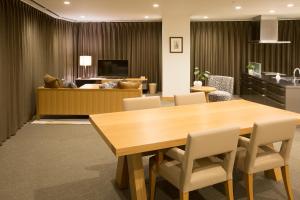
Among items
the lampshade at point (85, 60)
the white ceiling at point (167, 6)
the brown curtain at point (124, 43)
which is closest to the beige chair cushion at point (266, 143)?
the white ceiling at point (167, 6)

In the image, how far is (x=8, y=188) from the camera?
335 centimetres

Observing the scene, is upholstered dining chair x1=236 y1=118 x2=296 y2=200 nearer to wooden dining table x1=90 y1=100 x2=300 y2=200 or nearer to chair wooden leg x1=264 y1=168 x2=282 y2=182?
wooden dining table x1=90 y1=100 x2=300 y2=200

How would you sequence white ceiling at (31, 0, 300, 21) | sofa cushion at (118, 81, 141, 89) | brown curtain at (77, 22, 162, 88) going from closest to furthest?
sofa cushion at (118, 81, 141, 89), white ceiling at (31, 0, 300, 21), brown curtain at (77, 22, 162, 88)

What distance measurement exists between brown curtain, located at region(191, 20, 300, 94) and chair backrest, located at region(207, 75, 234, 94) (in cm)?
221

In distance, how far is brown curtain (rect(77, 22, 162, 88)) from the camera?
10.4 m

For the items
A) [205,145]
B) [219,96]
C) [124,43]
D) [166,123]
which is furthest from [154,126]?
[124,43]

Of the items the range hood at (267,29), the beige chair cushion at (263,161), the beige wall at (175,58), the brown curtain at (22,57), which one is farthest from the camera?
the range hood at (267,29)

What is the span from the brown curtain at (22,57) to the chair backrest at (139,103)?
8.38 feet

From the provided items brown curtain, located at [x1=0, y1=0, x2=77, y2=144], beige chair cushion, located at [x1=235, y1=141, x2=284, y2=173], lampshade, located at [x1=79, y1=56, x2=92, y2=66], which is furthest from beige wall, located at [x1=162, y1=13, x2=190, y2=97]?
beige chair cushion, located at [x1=235, y1=141, x2=284, y2=173]

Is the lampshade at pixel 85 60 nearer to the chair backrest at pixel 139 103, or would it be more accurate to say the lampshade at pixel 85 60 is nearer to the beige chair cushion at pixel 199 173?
the chair backrest at pixel 139 103

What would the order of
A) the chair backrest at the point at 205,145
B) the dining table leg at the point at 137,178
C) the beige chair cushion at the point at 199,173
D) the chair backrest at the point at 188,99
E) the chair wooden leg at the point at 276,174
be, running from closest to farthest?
the chair backrest at the point at 205,145, the beige chair cushion at the point at 199,173, the dining table leg at the point at 137,178, the chair wooden leg at the point at 276,174, the chair backrest at the point at 188,99

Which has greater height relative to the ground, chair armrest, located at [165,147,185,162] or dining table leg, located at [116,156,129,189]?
chair armrest, located at [165,147,185,162]

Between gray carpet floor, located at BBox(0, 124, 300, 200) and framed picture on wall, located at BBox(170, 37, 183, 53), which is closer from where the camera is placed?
gray carpet floor, located at BBox(0, 124, 300, 200)

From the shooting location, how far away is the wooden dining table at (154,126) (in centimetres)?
231
